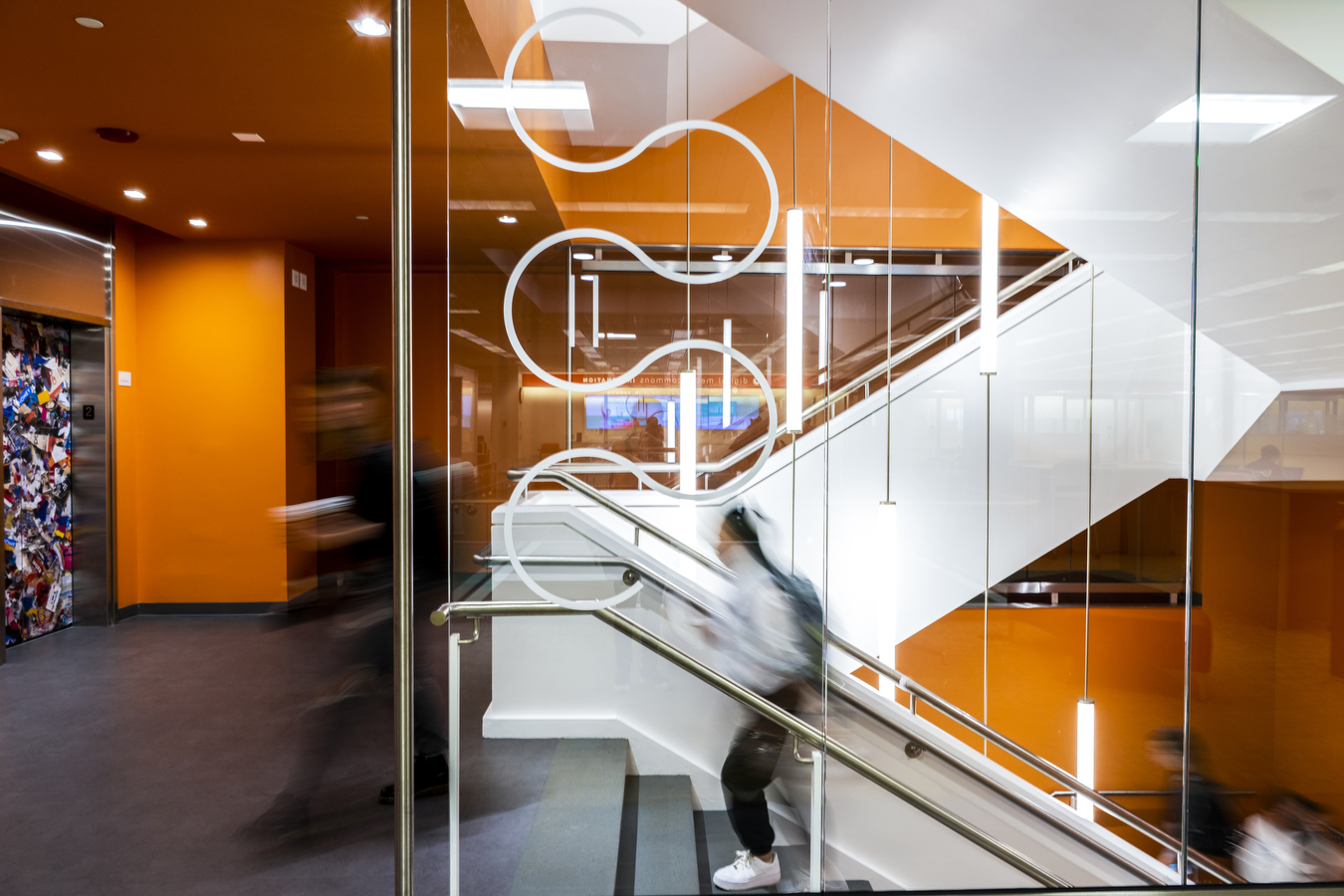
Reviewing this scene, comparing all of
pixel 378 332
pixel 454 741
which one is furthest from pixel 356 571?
pixel 378 332

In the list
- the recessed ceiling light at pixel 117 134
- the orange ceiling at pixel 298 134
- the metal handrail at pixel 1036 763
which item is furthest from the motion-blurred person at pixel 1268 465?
the recessed ceiling light at pixel 117 134

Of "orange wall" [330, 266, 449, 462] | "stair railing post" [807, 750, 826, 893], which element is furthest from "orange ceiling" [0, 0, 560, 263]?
"stair railing post" [807, 750, 826, 893]

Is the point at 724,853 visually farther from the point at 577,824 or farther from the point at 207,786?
the point at 207,786

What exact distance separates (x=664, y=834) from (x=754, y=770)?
0.31 m

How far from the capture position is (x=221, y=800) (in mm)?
2723

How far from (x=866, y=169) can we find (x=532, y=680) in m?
1.76

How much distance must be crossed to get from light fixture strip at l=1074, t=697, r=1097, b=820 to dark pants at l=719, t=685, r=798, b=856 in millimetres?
883

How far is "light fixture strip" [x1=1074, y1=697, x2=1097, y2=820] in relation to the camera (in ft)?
6.72

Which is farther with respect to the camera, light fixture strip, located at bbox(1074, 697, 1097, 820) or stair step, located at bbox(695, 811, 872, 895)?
light fixture strip, located at bbox(1074, 697, 1097, 820)

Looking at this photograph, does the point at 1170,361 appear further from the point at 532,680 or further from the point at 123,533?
the point at 123,533

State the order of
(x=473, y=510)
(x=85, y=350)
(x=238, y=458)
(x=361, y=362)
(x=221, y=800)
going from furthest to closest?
(x=361, y=362) → (x=238, y=458) → (x=85, y=350) → (x=221, y=800) → (x=473, y=510)

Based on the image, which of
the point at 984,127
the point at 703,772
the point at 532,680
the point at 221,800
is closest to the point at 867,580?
the point at 703,772

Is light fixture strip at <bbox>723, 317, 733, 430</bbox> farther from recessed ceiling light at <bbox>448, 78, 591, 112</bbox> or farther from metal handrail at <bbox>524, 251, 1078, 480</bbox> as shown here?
recessed ceiling light at <bbox>448, 78, 591, 112</bbox>

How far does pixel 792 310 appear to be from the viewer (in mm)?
1895
